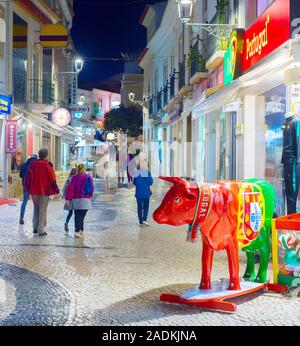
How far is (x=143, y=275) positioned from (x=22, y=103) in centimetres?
1831

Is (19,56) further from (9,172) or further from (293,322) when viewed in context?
(293,322)

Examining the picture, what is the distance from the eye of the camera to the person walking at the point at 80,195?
36.6 ft

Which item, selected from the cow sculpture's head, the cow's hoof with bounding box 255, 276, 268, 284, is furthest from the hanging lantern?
the cow sculpture's head

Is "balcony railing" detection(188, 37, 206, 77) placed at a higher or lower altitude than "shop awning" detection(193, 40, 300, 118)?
higher

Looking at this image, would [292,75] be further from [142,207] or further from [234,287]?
[142,207]

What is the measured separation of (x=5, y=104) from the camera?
19.0m

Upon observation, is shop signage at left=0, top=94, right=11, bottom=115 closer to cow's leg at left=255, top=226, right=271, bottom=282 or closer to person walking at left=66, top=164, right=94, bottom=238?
person walking at left=66, top=164, right=94, bottom=238

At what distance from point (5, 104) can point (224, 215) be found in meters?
14.4

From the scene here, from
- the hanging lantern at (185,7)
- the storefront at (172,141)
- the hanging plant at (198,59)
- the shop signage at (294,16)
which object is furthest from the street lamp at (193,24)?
the storefront at (172,141)

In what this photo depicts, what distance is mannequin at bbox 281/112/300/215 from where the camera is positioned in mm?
9016

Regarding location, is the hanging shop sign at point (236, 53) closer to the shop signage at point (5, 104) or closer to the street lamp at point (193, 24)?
the street lamp at point (193, 24)

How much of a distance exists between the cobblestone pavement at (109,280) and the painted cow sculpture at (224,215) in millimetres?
561

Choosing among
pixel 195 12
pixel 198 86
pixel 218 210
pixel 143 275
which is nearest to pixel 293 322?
pixel 218 210

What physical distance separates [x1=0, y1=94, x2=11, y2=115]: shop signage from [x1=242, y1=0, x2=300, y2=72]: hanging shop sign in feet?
29.9
